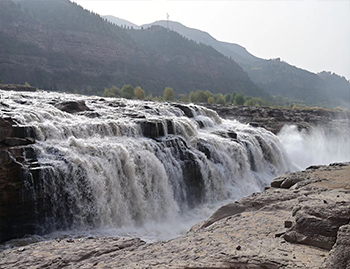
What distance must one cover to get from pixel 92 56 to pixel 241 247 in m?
105

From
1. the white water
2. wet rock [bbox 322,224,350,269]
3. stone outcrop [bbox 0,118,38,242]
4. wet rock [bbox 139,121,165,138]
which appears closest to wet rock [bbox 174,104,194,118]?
wet rock [bbox 139,121,165,138]

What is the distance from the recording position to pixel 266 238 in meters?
5.05

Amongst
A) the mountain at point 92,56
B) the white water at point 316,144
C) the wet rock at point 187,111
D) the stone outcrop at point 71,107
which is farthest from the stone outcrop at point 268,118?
the mountain at point 92,56

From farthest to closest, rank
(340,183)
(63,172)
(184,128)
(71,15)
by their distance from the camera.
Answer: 1. (71,15)
2. (184,128)
3. (63,172)
4. (340,183)

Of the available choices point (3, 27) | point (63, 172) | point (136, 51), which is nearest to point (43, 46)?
point (3, 27)

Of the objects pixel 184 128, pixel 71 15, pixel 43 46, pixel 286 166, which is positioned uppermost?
pixel 71 15

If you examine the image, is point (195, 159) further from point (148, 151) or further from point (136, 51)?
point (136, 51)

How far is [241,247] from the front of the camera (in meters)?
4.67

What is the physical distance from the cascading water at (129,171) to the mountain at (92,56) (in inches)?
2248

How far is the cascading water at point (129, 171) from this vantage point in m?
10.6

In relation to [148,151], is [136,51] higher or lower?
higher

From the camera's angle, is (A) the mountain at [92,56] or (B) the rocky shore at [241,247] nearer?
(B) the rocky shore at [241,247]

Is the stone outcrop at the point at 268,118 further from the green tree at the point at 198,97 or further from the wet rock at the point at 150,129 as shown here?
the green tree at the point at 198,97

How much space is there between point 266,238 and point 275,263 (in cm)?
114
